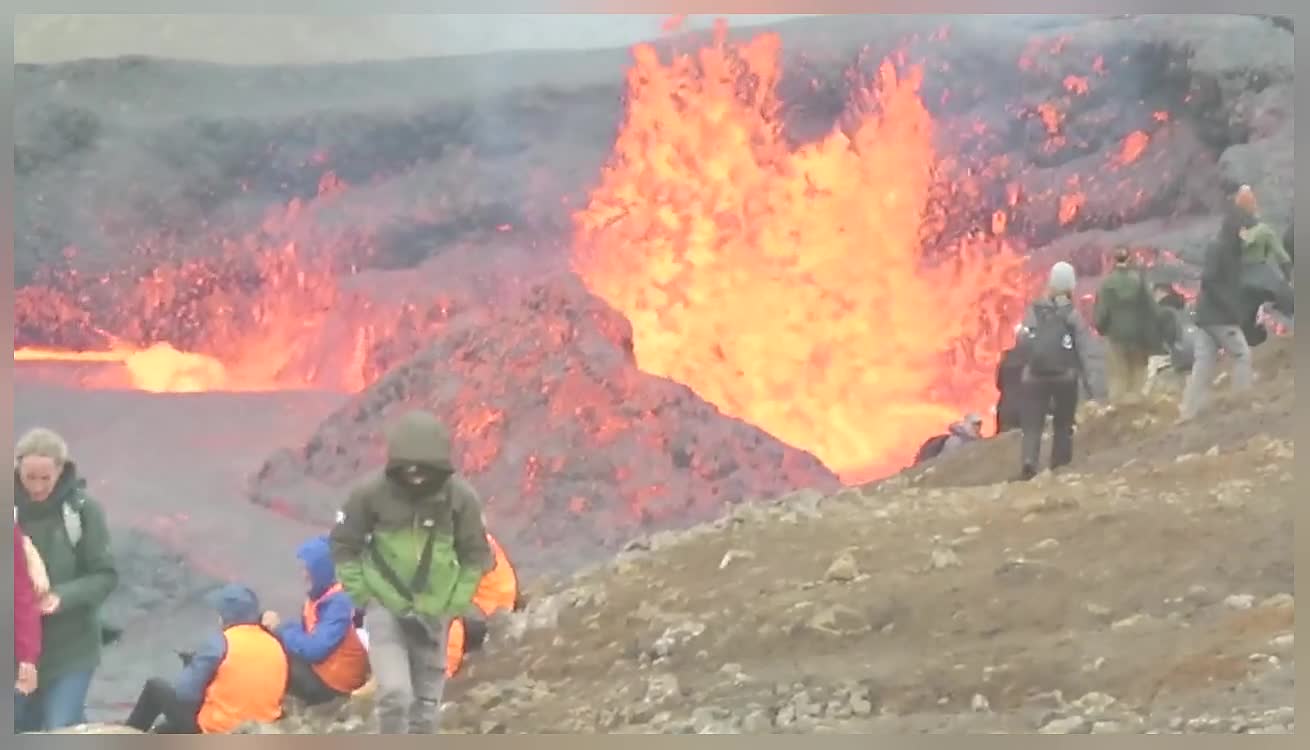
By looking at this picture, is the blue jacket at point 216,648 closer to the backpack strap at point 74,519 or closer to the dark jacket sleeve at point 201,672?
the dark jacket sleeve at point 201,672

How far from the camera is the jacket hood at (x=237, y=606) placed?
155 inches

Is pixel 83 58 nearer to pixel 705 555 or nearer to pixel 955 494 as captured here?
pixel 705 555

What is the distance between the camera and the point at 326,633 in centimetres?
389

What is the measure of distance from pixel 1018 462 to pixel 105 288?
2.25m

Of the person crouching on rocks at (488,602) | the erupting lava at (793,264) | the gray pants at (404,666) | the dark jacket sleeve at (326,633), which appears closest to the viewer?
the gray pants at (404,666)

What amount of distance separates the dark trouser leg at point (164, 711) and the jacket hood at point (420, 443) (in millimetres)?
743

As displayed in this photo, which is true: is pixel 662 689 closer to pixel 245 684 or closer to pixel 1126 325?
pixel 245 684

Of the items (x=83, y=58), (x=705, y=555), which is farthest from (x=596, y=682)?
(x=83, y=58)

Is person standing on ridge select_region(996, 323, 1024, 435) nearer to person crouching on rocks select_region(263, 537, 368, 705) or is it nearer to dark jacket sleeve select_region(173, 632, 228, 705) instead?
person crouching on rocks select_region(263, 537, 368, 705)

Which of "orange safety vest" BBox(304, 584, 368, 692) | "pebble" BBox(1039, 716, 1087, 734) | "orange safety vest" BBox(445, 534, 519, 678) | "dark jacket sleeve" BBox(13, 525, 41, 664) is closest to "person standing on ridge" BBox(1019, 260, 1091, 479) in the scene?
"pebble" BBox(1039, 716, 1087, 734)

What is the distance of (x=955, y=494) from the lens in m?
4.12

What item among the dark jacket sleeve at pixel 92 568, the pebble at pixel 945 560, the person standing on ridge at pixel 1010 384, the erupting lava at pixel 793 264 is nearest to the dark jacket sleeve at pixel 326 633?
the dark jacket sleeve at pixel 92 568

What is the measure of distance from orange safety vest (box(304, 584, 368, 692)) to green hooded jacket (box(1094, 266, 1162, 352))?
194cm

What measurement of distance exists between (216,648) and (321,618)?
258 mm
